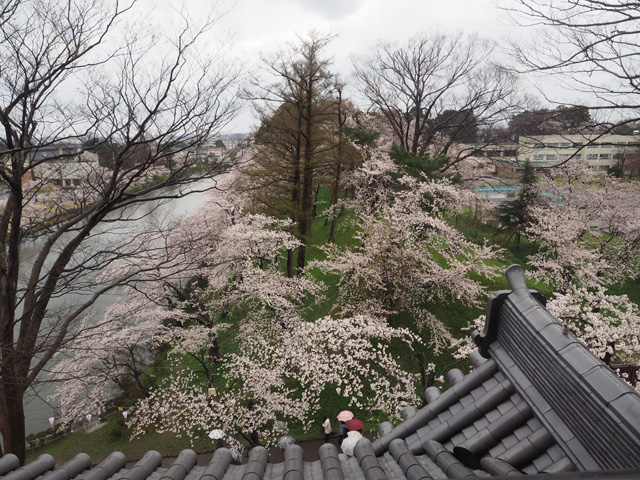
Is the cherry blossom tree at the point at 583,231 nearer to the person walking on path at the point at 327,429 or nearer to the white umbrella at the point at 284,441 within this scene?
the person walking on path at the point at 327,429

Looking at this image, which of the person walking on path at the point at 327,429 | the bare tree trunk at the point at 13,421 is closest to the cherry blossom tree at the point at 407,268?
the person walking on path at the point at 327,429

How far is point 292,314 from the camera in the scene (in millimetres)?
15797

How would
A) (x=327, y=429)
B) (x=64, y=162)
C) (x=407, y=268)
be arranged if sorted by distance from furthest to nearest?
(x=407, y=268) < (x=327, y=429) < (x=64, y=162)

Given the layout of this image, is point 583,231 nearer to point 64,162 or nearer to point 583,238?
point 583,238

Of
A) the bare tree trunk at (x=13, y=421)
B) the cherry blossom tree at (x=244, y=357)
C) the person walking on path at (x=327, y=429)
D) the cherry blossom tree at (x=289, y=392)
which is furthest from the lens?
the person walking on path at (x=327, y=429)

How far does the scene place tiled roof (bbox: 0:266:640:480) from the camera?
8.42ft

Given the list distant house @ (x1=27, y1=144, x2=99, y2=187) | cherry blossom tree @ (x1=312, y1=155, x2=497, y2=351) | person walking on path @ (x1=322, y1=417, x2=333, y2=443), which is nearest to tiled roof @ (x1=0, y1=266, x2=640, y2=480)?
distant house @ (x1=27, y1=144, x2=99, y2=187)

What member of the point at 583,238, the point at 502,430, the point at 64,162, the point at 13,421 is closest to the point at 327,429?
the point at 13,421

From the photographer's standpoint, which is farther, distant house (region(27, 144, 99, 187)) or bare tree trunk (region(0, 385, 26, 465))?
distant house (region(27, 144, 99, 187))

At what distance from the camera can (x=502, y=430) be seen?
334cm

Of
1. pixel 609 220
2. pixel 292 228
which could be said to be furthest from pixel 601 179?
pixel 292 228

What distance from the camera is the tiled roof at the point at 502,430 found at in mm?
2566

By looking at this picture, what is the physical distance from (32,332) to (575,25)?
444 inches

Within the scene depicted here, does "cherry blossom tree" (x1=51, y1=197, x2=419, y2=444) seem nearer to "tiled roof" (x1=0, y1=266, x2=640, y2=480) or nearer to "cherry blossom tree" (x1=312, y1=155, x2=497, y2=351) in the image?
"cherry blossom tree" (x1=312, y1=155, x2=497, y2=351)
